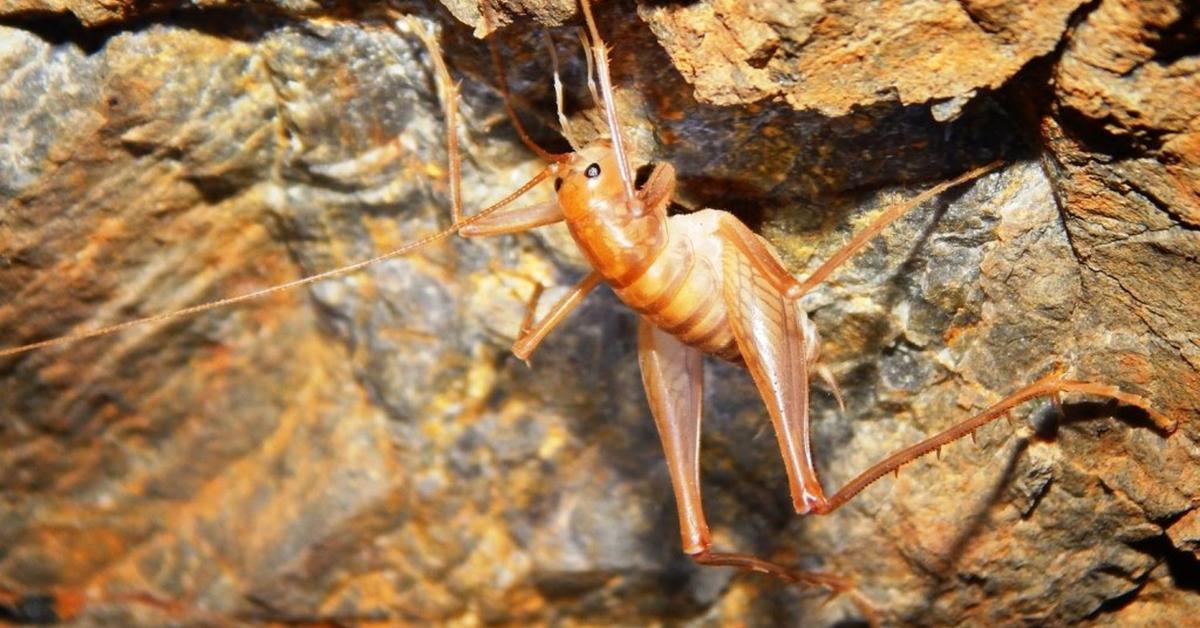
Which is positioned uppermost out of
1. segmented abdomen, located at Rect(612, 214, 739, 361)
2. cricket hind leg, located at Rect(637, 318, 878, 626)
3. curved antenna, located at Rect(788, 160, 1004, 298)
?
curved antenna, located at Rect(788, 160, 1004, 298)

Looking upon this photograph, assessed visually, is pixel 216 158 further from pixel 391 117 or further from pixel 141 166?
pixel 391 117

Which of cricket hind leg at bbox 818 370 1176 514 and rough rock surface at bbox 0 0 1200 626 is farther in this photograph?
cricket hind leg at bbox 818 370 1176 514

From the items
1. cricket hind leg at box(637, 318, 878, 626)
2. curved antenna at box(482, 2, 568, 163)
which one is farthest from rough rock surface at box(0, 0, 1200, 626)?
cricket hind leg at box(637, 318, 878, 626)

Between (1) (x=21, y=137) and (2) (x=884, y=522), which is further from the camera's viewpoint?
(2) (x=884, y=522)

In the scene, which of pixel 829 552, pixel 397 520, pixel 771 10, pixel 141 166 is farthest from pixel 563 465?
pixel 771 10

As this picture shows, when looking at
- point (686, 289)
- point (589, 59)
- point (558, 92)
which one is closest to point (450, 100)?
point (558, 92)

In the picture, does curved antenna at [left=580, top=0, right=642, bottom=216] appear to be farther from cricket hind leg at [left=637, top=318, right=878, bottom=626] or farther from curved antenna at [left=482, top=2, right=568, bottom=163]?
cricket hind leg at [left=637, top=318, right=878, bottom=626]

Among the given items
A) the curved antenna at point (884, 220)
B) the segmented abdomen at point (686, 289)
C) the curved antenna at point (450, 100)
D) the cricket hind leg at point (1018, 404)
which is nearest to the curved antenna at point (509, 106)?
the curved antenna at point (450, 100)
